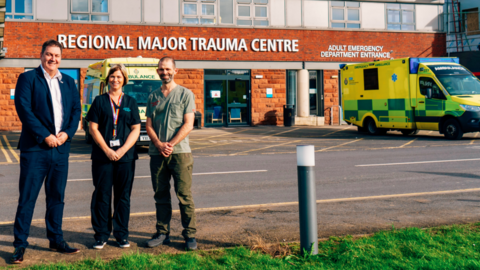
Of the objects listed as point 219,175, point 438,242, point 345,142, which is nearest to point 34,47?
point 345,142

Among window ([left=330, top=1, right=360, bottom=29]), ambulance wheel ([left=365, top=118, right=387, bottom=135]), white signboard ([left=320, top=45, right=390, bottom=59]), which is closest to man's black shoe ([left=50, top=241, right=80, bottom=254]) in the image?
ambulance wheel ([left=365, top=118, right=387, bottom=135])

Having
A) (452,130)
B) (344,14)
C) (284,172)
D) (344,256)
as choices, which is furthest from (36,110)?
(344,14)

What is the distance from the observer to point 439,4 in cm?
2883

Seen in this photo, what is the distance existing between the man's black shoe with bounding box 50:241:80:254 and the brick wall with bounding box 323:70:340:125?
912 inches

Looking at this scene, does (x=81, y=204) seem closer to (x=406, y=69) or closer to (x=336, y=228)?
(x=336, y=228)

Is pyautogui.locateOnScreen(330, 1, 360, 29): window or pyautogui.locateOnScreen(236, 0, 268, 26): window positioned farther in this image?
pyautogui.locateOnScreen(330, 1, 360, 29): window

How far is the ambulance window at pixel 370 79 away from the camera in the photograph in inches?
767

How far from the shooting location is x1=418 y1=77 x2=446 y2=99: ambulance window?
17250 millimetres

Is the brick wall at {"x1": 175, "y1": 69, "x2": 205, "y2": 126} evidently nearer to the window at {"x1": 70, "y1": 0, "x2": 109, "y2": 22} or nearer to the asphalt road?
the window at {"x1": 70, "y1": 0, "x2": 109, "y2": 22}

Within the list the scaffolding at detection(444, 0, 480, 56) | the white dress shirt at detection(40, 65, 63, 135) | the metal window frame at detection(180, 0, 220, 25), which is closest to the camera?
the white dress shirt at detection(40, 65, 63, 135)

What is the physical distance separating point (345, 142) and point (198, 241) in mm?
12942

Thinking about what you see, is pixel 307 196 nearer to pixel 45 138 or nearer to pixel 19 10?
pixel 45 138

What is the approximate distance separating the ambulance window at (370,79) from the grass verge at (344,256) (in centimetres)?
1524

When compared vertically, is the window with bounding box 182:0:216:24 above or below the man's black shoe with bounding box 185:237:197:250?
above
